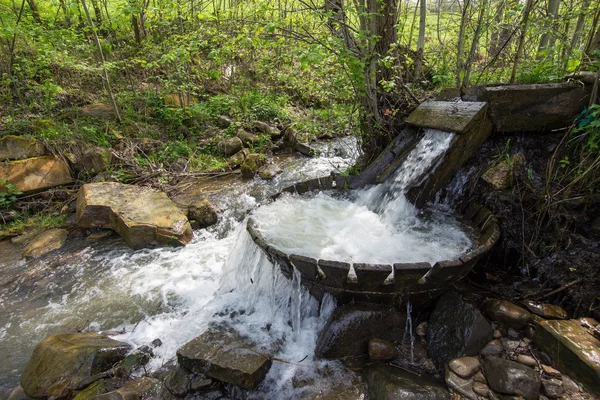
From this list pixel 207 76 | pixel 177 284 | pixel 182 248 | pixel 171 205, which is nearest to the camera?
pixel 177 284

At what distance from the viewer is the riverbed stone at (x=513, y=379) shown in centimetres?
243

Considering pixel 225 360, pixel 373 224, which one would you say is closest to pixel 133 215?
pixel 225 360

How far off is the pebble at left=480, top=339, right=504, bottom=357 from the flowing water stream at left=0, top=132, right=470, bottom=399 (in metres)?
0.94

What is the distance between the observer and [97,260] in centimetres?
498

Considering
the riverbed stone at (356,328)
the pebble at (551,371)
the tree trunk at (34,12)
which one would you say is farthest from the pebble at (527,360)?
the tree trunk at (34,12)

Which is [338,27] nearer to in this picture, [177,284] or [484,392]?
[177,284]

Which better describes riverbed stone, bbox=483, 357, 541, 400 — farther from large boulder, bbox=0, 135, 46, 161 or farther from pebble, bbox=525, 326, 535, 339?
large boulder, bbox=0, 135, 46, 161

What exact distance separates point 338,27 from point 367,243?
3.51 m

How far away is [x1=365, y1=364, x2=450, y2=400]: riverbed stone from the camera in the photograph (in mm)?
2562

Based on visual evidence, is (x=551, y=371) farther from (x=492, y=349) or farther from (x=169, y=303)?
(x=169, y=303)

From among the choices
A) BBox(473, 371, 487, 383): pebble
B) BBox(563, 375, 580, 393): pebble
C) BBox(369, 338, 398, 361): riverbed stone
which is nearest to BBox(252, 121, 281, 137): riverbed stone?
BBox(369, 338, 398, 361): riverbed stone

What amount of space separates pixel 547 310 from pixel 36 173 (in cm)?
857

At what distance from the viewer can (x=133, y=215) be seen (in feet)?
17.6

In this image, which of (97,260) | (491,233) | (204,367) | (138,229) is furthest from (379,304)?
(97,260)
